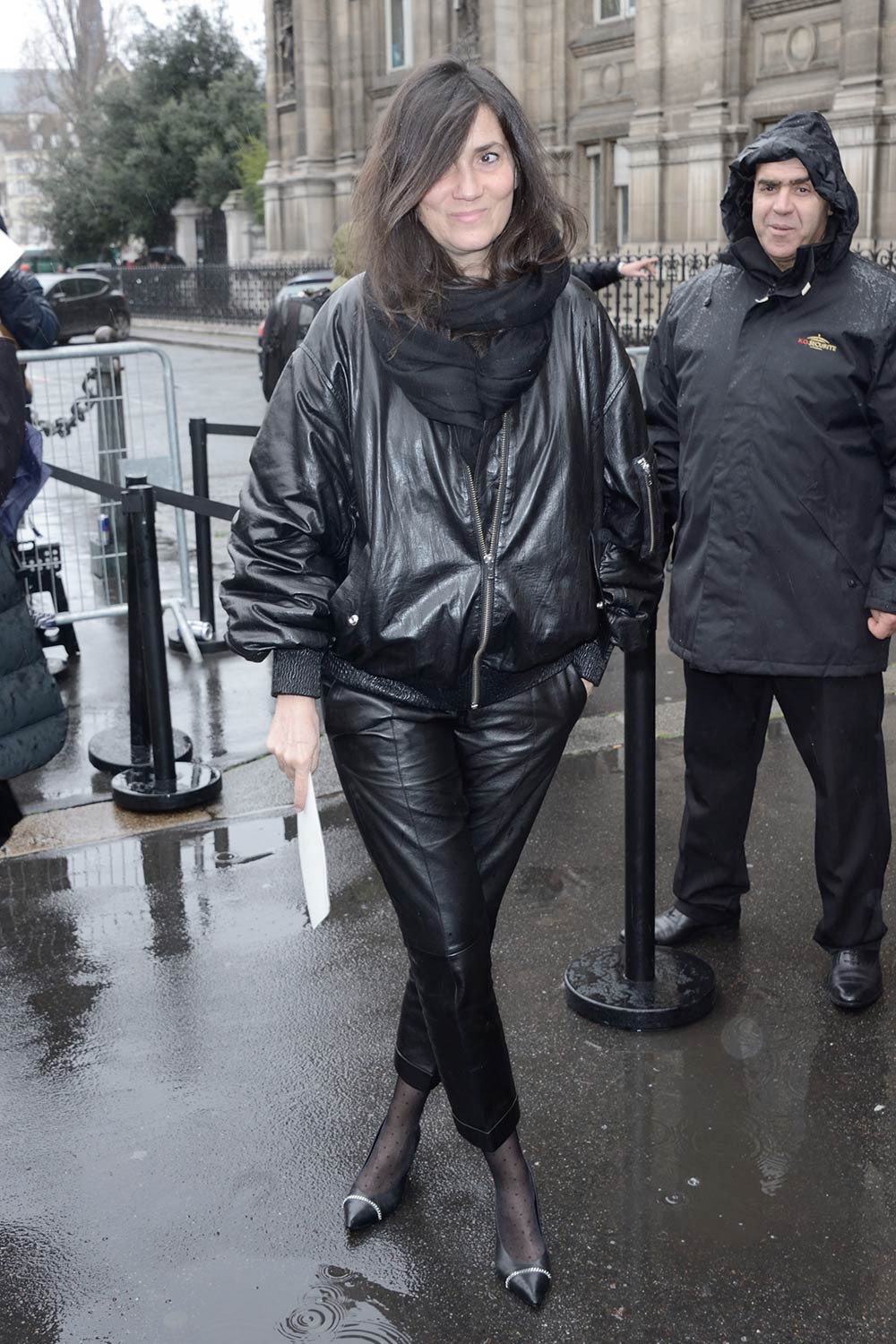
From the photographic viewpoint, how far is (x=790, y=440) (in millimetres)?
3811

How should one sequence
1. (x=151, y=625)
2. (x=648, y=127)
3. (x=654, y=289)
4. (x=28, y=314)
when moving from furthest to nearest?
(x=654, y=289), (x=648, y=127), (x=151, y=625), (x=28, y=314)

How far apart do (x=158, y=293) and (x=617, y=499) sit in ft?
144

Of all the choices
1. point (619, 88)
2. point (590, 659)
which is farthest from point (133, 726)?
point (619, 88)

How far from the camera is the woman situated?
8.87 ft

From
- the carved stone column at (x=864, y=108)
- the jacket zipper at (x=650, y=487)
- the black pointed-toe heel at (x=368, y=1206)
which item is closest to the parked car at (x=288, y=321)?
the jacket zipper at (x=650, y=487)

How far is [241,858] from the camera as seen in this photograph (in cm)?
508

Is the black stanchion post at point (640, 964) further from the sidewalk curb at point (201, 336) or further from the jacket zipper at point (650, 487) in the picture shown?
the sidewalk curb at point (201, 336)

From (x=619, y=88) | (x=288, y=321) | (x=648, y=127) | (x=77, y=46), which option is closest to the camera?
(x=288, y=321)

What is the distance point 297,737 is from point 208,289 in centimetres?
4059

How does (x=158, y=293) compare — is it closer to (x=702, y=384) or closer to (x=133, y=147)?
(x=133, y=147)

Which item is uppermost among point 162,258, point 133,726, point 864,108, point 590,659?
point 864,108

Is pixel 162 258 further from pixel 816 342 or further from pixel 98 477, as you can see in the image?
pixel 816 342

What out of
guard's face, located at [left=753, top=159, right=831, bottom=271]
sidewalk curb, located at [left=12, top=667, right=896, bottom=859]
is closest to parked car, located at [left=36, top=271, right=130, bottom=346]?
sidewalk curb, located at [left=12, top=667, right=896, bottom=859]

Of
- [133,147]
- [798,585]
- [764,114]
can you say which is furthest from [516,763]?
[133,147]
